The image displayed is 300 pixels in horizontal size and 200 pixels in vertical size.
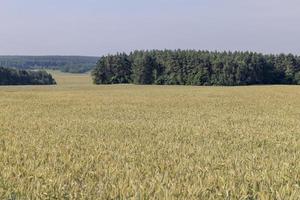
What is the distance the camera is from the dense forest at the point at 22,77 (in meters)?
113

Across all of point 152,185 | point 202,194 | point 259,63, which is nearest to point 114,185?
point 152,185

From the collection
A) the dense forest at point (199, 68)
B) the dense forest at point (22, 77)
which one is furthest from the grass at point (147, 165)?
the dense forest at point (22, 77)

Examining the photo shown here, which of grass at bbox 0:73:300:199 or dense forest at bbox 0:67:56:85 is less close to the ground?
grass at bbox 0:73:300:199

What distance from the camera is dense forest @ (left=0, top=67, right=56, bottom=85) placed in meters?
113

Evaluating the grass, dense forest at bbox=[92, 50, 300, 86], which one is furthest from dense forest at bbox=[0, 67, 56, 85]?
the grass

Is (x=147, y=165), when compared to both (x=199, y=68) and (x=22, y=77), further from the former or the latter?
(x=22, y=77)

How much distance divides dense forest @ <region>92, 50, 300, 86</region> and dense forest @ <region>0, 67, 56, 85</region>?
15275mm

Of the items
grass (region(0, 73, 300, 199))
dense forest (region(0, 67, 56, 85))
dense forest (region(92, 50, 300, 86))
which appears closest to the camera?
grass (region(0, 73, 300, 199))

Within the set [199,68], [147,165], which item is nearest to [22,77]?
[199,68]

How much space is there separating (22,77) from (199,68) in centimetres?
4205

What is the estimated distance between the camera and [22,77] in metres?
118

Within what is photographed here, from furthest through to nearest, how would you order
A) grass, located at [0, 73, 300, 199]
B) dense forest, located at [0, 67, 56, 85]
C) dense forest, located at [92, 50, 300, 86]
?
dense forest, located at [0, 67, 56, 85] < dense forest, located at [92, 50, 300, 86] < grass, located at [0, 73, 300, 199]

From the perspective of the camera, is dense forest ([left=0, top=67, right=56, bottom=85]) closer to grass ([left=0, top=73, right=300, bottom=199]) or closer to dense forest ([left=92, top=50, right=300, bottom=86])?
dense forest ([left=92, top=50, right=300, bottom=86])

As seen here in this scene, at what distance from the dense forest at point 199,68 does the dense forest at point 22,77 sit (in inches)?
601
